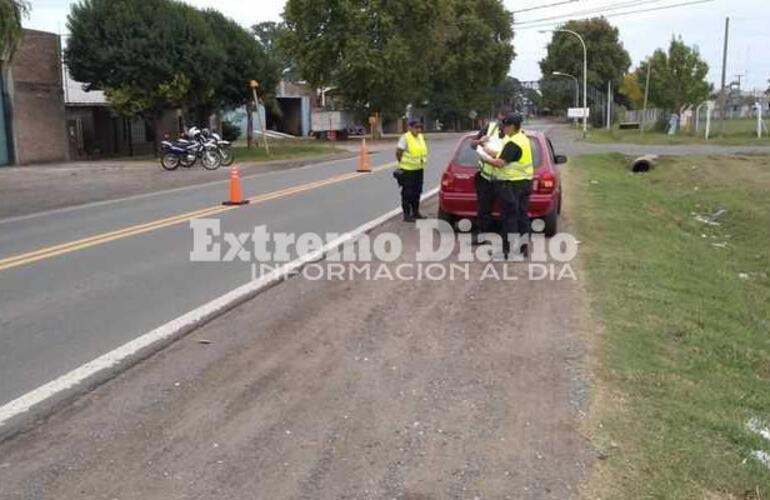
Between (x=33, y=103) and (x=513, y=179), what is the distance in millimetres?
27256

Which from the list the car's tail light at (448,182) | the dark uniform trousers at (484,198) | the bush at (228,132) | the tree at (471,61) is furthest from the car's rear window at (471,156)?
the tree at (471,61)

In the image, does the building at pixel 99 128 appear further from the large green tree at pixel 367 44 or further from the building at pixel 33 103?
the large green tree at pixel 367 44

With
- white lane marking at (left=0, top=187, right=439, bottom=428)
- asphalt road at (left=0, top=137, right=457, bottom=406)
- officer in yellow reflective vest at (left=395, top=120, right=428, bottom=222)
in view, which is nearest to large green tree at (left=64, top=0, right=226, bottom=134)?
asphalt road at (left=0, top=137, right=457, bottom=406)

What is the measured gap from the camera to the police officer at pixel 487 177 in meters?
10.0

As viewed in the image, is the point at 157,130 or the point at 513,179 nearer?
the point at 513,179

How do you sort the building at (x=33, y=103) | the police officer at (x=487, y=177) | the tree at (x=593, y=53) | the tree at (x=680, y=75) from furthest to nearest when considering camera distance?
the tree at (x=593, y=53)
the tree at (x=680, y=75)
the building at (x=33, y=103)
the police officer at (x=487, y=177)

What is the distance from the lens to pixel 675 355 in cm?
600

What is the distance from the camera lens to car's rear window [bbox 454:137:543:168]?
1122 centimetres

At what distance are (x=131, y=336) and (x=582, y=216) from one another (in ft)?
29.1

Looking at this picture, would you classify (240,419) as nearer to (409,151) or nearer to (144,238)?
(144,238)

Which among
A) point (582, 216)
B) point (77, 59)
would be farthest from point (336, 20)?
point (582, 216)

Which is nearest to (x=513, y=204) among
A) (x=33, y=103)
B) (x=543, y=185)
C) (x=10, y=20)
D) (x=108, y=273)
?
(x=543, y=185)

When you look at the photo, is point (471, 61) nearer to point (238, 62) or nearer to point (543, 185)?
point (238, 62)

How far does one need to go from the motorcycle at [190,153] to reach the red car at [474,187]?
17426mm
